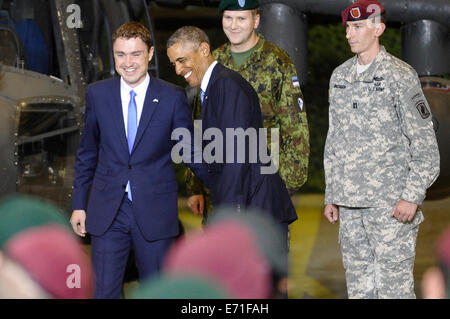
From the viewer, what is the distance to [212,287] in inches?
163

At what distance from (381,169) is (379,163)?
0.10ft

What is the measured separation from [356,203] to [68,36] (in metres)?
2.53

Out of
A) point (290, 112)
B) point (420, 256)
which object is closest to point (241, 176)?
point (290, 112)

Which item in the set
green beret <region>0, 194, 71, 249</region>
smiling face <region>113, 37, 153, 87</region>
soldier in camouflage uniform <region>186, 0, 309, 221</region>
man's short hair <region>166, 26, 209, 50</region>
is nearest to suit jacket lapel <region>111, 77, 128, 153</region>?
smiling face <region>113, 37, 153, 87</region>

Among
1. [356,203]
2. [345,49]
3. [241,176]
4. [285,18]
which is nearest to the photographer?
[241,176]

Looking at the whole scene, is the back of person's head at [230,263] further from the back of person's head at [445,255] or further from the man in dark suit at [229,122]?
the back of person's head at [445,255]

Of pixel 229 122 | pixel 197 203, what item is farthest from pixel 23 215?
pixel 229 122

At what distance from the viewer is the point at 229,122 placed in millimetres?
3906

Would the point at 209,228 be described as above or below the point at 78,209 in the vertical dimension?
below

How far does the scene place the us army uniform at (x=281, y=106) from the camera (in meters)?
4.66

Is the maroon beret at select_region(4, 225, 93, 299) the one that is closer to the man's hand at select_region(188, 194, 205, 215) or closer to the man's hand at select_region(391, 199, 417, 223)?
the man's hand at select_region(188, 194, 205, 215)

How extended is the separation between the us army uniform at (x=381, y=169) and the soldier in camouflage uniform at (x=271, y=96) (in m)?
0.25

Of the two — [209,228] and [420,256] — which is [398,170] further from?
[420,256]

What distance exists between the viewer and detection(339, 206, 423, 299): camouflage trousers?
14.4 feet
